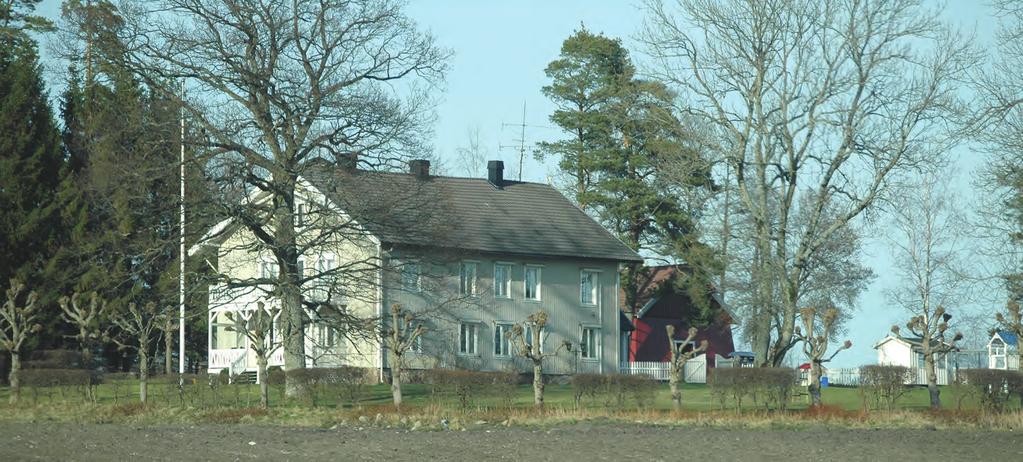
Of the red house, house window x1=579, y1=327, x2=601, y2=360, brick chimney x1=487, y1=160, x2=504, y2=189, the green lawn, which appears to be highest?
brick chimney x1=487, y1=160, x2=504, y2=189

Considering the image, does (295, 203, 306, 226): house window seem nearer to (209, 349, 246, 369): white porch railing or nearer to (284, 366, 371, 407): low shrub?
(284, 366, 371, 407): low shrub

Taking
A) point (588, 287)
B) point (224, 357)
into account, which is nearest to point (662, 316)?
point (588, 287)

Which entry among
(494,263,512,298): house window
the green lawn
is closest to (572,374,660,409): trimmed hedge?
the green lawn

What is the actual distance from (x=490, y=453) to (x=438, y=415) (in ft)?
26.0

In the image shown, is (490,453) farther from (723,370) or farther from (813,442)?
(723,370)

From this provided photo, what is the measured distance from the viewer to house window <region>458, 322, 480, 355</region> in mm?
50719

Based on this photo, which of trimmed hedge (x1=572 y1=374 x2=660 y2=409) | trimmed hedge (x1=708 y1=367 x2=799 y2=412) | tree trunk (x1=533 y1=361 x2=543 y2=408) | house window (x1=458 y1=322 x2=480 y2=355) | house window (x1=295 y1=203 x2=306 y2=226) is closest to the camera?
tree trunk (x1=533 y1=361 x2=543 y2=408)

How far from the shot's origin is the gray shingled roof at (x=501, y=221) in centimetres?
3943

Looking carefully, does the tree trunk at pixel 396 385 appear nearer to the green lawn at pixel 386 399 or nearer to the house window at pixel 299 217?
the green lawn at pixel 386 399

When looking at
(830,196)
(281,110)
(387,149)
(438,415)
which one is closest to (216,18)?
(281,110)

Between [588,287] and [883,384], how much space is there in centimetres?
2456

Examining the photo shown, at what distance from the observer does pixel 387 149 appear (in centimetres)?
3666

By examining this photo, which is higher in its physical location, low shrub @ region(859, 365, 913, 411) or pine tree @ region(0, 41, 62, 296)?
pine tree @ region(0, 41, 62, 296)

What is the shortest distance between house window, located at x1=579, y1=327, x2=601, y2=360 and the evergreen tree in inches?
266
